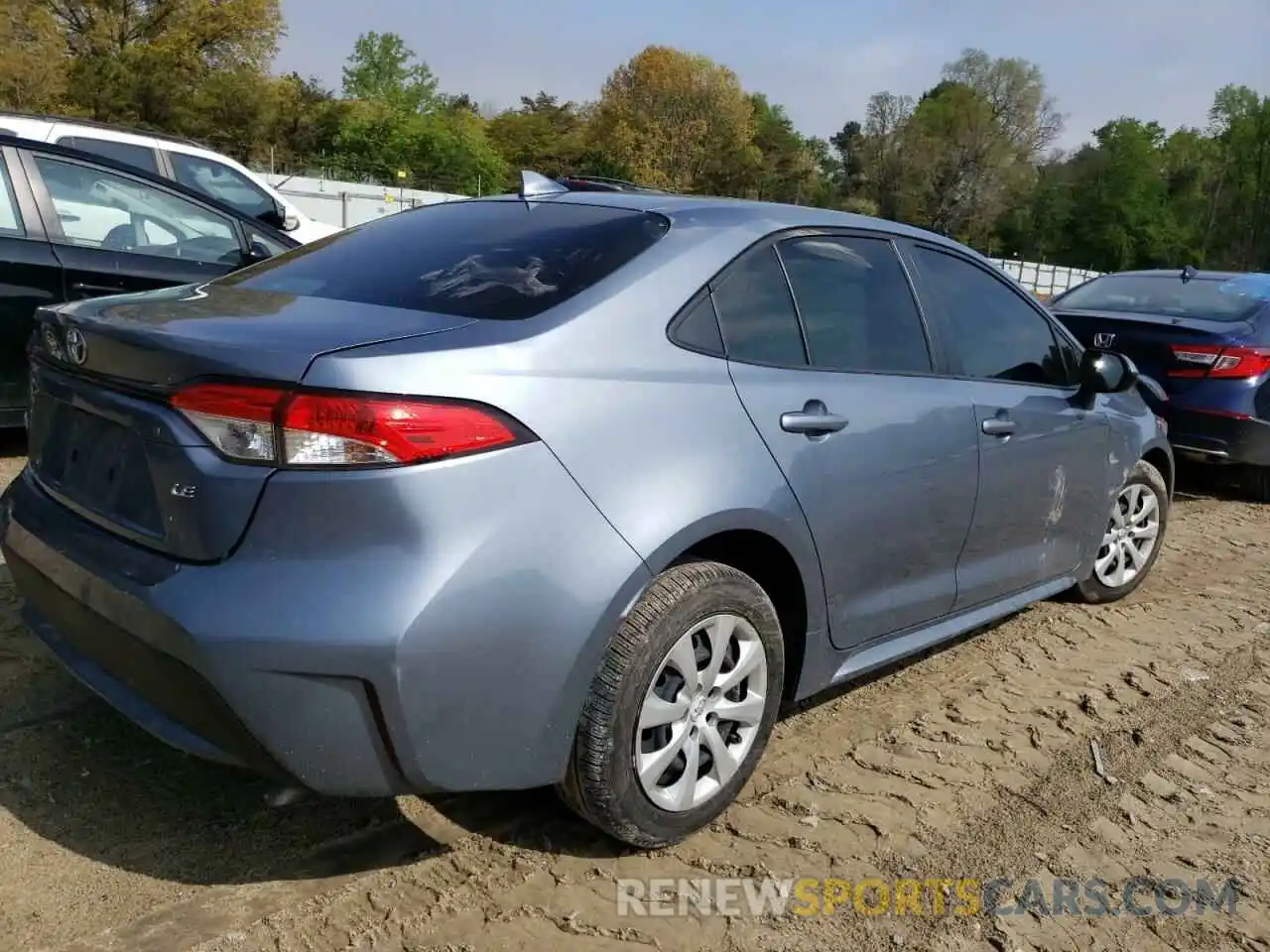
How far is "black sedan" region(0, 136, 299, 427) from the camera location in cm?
514

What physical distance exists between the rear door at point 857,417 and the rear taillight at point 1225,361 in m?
4.09

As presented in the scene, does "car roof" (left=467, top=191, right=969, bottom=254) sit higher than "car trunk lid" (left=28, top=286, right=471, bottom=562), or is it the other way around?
"car roof" (left=467, top=191, right=969, bottom=254)

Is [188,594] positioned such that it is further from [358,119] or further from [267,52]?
[358,119]

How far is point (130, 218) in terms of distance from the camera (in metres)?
5.67

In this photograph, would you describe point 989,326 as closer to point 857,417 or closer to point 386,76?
point 857,417

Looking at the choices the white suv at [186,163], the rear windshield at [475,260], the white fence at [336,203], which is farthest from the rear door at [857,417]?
the white fence at [336,203]

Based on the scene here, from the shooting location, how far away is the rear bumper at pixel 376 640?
2039 mm

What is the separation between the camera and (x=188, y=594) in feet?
6.87

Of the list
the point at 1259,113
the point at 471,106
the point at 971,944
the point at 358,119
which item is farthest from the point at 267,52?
the point at 1259,113

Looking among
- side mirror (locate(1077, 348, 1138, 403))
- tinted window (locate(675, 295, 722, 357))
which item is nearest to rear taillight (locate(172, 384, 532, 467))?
tinted window (locate(675, 295, 722, 357))

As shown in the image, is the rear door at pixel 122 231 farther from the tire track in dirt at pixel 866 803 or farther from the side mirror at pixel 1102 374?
the side mirror at pixel 1102 374

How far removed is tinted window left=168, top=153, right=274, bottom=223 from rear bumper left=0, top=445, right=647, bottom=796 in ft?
23.0

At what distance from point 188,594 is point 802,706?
2091 millimetres

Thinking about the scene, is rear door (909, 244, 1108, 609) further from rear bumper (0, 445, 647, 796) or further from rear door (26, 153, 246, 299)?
rear door (26, 153, 246, 299)
